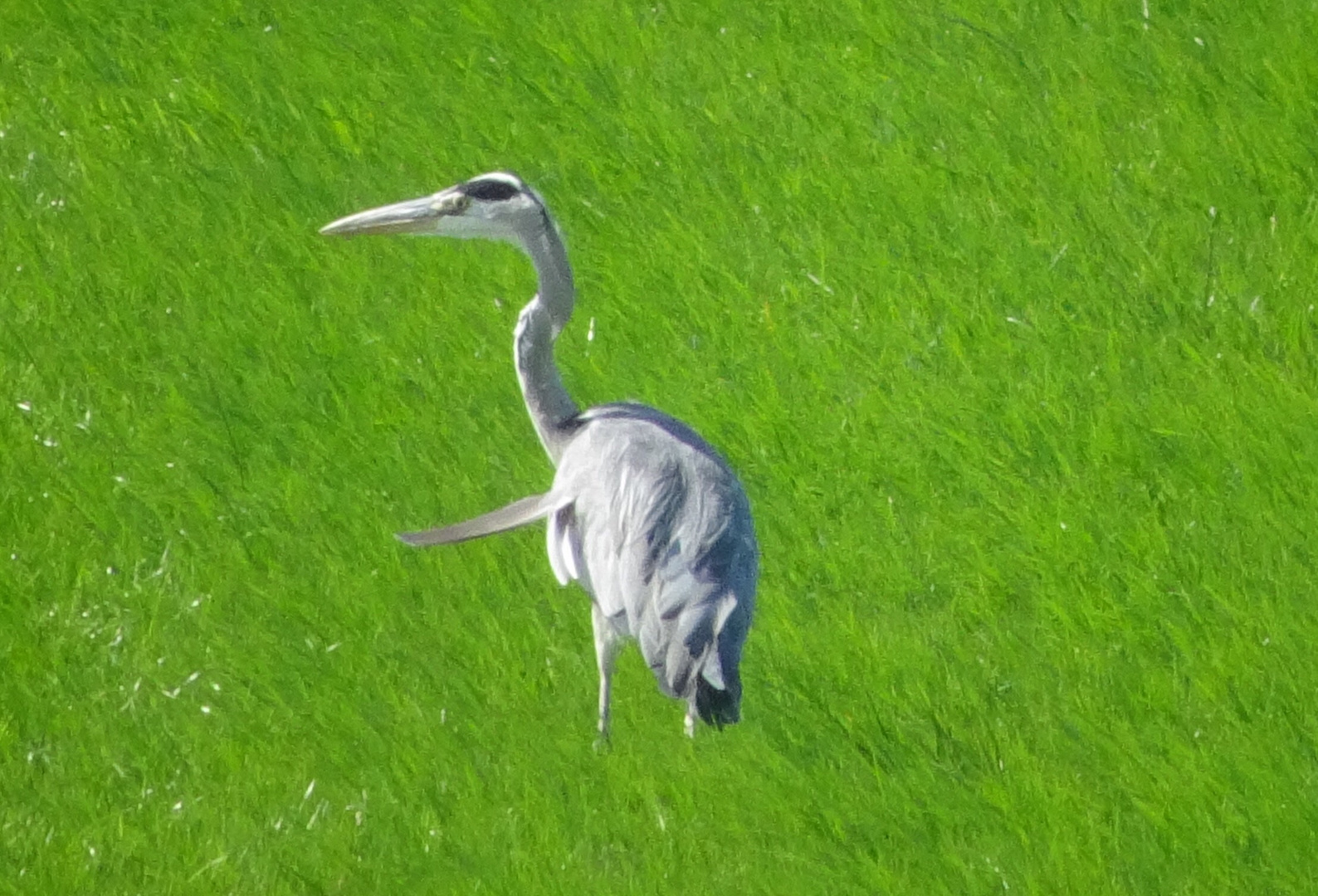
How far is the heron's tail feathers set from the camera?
5.33m

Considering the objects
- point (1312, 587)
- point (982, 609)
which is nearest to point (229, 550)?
point (982, 609)

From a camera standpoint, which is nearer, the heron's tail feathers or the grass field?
the grass field

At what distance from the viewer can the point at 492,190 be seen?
5766mm

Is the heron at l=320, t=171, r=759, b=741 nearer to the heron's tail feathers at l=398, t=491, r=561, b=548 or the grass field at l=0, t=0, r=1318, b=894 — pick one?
the heron's tail feathers at l=398, t=491, r=561, b=548

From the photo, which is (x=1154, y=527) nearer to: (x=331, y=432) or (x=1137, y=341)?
(x=1137, y=341)

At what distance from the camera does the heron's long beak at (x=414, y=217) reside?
19.0 ft

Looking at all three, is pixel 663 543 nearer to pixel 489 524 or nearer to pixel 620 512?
pixel 620 512

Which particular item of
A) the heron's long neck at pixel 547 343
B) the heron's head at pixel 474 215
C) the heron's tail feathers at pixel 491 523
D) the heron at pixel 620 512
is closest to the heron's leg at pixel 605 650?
the heron at pixel 620 512

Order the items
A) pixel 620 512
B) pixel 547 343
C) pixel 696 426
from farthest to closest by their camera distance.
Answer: pixel 696 426 → pixel 547 343 → pixel 620 512

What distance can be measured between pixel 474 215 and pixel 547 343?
0.47m

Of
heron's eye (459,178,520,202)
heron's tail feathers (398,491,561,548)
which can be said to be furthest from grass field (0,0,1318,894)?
heron's eye (459,178,520,202)

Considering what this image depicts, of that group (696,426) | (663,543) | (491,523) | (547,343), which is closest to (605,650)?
(663,543)

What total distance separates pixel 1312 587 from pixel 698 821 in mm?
1892

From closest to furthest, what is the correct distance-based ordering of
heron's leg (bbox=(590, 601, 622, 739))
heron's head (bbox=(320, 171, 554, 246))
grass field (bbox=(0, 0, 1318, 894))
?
grass field (bbox=(0, 0, 1318, 894)), heron's leg (bbox=(590, 601, 622, 739)), heron's head (bbox=(320, 171, 554, 246))
